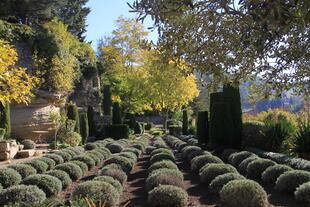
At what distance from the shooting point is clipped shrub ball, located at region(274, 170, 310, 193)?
8.25 m

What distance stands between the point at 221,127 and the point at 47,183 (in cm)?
895

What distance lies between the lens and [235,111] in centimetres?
1703

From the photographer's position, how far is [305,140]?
13.5 m

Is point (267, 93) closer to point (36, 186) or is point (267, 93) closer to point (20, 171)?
point (36, 186)

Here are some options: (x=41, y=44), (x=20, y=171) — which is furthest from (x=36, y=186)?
(x=41, y=44)

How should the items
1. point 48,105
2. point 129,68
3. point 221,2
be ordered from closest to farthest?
point 221,2, point 48,105, point 129,68

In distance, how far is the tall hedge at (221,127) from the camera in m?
16.3

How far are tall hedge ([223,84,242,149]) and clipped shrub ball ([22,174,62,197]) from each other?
884 centimetres

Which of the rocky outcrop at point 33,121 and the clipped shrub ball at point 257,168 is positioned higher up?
the rocky outcrop at point 33,121

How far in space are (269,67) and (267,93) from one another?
48 cm

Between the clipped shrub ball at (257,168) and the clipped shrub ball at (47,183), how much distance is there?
4326mm

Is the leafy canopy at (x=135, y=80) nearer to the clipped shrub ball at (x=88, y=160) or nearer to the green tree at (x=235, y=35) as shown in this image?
the clipped shrub ball at (x=88, y=160)

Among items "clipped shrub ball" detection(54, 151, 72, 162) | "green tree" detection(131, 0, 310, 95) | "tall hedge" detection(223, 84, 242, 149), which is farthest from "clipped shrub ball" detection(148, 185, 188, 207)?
"tall hedge" detection(223, 84, 242, 149)

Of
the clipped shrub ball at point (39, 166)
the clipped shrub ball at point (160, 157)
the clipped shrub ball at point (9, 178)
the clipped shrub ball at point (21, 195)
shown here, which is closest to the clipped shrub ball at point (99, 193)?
the clipped shrub ball at point (21, 195)
